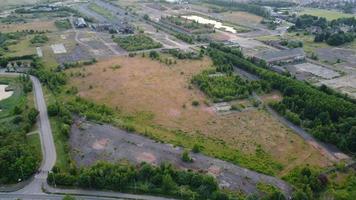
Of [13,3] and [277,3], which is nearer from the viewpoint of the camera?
[277,3]

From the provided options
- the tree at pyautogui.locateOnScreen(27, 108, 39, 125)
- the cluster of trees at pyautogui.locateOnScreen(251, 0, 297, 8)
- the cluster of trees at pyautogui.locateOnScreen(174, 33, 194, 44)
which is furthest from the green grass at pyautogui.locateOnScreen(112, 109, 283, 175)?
the cluster of trees at pyautogui.locateOnScreen(251, 0, 297, 8)

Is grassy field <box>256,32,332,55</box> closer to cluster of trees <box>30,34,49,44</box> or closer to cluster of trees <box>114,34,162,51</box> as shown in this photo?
cluster of trees <box>114,34,162,51</box>

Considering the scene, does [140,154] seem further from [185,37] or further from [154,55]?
[185,37]

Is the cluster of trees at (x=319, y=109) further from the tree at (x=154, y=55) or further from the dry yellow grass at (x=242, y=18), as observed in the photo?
the dry yellow grass at (x=242, y=18)

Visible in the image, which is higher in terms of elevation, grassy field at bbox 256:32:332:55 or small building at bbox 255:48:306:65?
small building at bbox 255:48:306:65

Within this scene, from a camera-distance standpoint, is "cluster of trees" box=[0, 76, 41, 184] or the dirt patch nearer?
"cluster of trees" box=[0, 76, 41, 184]

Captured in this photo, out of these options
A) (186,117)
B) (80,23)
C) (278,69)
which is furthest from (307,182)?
(80,23)
